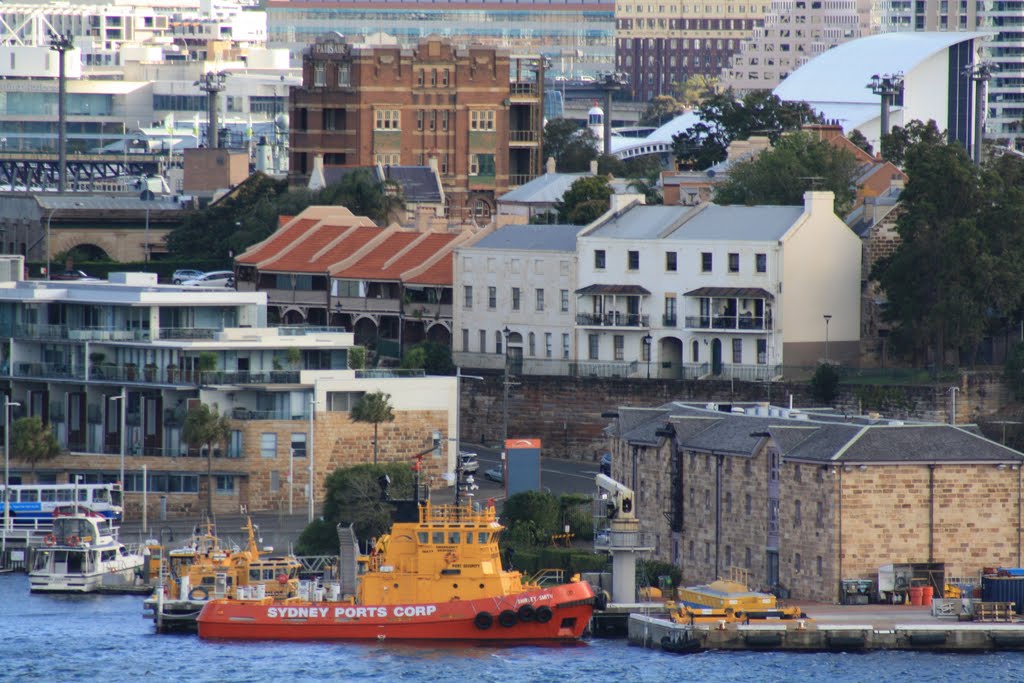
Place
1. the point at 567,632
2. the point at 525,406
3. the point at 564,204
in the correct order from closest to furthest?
the point at 567,632 < the point at 525,406 < the point at 564,204

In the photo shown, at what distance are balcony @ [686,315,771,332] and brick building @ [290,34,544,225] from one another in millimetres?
51824

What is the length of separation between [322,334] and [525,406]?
11.7 meters

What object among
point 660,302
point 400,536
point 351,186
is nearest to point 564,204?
point 351,186

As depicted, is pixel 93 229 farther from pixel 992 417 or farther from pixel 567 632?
pixel 567 632

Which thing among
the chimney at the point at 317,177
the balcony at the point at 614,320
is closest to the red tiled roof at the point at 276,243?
the chimney at the point at 317,177

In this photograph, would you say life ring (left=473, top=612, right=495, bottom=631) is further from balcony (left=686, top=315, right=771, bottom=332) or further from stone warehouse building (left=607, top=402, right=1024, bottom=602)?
balcony (left=686, top=315, right=771, bottom=332)

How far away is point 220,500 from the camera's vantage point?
103812 mm

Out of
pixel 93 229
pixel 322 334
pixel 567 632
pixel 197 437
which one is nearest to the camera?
pixel 567 632

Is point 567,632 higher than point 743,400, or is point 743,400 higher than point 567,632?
point 743,400

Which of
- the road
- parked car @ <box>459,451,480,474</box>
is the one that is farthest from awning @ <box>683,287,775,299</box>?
parked car @ <box>459,451,480,474</box>

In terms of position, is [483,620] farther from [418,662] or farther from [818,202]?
[818,202]

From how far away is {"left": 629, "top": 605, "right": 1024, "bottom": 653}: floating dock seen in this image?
76000 millimetres

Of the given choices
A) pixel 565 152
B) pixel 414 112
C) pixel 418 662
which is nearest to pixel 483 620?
pixel 418 662

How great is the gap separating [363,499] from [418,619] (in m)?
14.6
